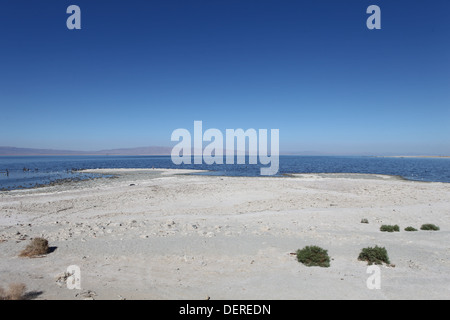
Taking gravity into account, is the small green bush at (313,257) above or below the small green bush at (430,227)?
above

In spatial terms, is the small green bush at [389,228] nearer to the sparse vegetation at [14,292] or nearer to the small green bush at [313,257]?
the small green bush at [313,257]

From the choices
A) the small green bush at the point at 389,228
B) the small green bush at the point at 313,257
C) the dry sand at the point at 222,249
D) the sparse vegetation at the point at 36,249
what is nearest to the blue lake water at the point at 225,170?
the dry sand at the point at 222,249

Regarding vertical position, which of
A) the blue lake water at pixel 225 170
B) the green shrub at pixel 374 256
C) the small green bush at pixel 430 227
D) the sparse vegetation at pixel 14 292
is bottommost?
the blue lake water at pixel 225 170

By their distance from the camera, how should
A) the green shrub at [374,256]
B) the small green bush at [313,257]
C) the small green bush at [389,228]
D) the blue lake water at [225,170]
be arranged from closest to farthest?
the small green bush at [313,257]
the green shrub at [374,256]
the small green bush at [389,228]
the blue lake water at [225,170]

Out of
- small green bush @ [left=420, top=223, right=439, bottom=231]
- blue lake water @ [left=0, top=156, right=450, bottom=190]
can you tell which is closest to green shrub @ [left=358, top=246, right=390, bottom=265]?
small green bush @ [left=420, top=223, right=439, bottom=231]

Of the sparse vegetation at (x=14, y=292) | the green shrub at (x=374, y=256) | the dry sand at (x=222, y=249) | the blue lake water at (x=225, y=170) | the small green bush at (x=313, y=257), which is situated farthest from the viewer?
the blue lake water at (x=225, y=170)

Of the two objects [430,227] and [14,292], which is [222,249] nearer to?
[14,292]

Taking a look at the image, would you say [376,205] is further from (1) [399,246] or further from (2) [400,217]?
(1) [399,246]
